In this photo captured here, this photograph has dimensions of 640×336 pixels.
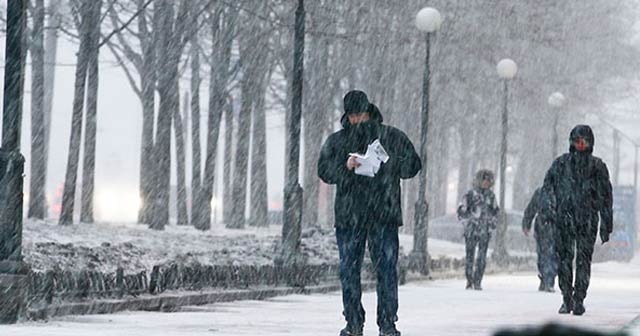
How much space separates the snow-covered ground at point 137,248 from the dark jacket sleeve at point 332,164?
709cm

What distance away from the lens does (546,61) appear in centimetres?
6184

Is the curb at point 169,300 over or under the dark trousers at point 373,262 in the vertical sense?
under

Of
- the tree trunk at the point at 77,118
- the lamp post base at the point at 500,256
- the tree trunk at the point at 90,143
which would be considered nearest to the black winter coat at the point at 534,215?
the tree trunk at the point at 77,118

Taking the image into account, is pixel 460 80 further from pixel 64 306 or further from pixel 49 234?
pixel 64 306

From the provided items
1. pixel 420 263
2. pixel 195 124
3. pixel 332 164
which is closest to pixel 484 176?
pixel 420 263

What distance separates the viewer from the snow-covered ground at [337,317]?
1452 cm

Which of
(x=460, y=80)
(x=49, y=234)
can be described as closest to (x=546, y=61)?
(x=460, y=80)

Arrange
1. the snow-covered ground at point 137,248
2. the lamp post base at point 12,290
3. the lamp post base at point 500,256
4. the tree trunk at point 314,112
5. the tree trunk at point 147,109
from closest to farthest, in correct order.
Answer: the lamp post base at point 12,290 → the snow-covered ground at point 137,248 → the tree trunk at point 147,109 → the lamp post base at point 500,256 → the tree trunk at point 314,112

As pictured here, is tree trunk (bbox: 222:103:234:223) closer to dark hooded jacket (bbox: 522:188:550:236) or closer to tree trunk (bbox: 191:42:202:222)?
tree trunk (bbox: 191:42:202:222)

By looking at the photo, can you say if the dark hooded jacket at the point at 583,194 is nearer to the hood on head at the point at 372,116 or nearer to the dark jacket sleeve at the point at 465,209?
the hood on head at the point at 372,116

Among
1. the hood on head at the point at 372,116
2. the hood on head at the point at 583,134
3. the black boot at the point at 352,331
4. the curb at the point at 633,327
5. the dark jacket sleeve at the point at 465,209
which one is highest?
the hood on head at the point at 583,134

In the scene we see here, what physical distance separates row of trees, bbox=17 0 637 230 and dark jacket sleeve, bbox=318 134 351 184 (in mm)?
20721

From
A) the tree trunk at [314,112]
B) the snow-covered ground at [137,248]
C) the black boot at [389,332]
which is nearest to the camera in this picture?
the black boot at [389,332]

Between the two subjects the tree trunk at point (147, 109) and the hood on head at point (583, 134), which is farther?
the tree trunk at point (147, 109)
